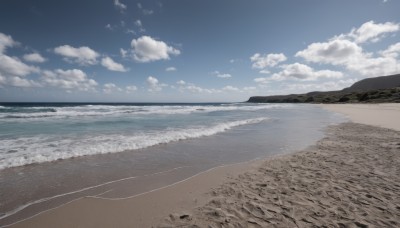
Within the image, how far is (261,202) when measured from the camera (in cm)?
384

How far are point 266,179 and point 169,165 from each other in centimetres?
288

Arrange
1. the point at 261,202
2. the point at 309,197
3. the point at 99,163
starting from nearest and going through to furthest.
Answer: the point at 261,202
the point at 309,197
the point at 99,163

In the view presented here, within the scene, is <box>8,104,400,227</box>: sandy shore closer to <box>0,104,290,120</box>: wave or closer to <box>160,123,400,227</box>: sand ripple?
<box>160,123,400,227</box>: sand ripple

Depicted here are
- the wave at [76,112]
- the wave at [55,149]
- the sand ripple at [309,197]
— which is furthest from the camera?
the wave at [76,112]

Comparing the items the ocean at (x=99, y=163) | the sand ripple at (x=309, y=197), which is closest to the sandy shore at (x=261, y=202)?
the sand ripple at (x=309, y=197)

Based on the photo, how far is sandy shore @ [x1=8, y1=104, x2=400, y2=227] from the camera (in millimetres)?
3277

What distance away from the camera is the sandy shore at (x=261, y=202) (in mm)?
3277

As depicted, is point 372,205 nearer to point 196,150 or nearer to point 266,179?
point 266,179

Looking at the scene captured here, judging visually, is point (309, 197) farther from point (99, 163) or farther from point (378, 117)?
point (378, 117)

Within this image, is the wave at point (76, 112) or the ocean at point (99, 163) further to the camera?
the wave at point (76, 112)

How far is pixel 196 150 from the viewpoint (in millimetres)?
8180

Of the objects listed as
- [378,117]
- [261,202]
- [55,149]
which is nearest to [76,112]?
[55,149]

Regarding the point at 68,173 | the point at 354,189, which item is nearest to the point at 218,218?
the point at 354,189

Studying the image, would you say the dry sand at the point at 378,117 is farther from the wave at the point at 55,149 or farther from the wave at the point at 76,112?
the wave at the point at 76,112
